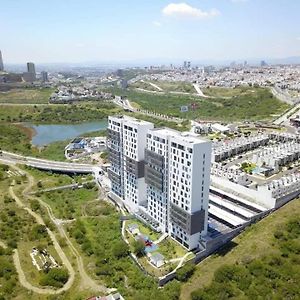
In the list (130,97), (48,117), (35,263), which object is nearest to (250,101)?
(130,97)

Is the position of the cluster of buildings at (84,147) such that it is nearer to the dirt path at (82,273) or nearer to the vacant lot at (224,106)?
the dirt path at (82,273)

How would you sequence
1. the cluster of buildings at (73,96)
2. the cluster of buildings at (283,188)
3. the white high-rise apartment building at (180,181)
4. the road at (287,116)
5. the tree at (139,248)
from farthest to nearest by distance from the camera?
the cluster of buildings at (73,96)
the road at (287,116)
the cluster of buildings at (283,188)
the tree at (139,248)
the white high-rise apartment building at (180,181)

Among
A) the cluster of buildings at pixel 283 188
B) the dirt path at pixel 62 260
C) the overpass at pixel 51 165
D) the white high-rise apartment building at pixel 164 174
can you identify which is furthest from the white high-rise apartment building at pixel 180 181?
the overpass at pixel 51 165

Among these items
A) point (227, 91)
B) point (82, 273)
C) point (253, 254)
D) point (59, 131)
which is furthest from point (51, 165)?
point (227, 91)

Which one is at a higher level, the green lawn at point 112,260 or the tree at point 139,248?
the tree at point 139,248

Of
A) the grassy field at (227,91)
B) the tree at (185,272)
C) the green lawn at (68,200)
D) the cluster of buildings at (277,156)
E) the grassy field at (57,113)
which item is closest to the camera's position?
the tree at (185,272)

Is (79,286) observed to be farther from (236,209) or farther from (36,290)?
(236,209)

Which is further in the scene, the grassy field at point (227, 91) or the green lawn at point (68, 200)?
the grassy field at point (227, 91)
